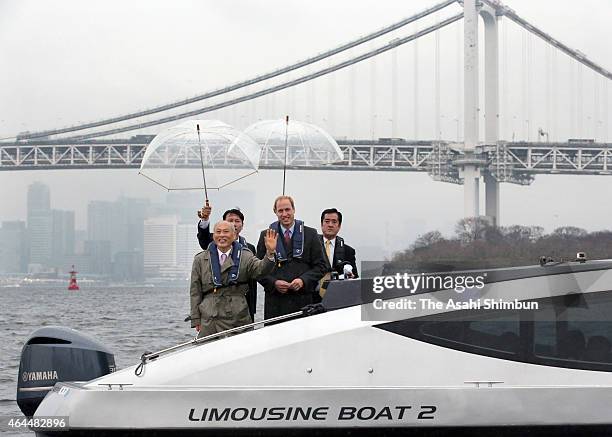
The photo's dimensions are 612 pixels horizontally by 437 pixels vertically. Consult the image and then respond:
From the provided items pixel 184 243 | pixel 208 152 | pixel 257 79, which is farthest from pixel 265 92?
pixel 208 152

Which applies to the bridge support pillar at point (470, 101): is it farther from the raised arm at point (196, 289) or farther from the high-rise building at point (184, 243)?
the raised arm at point (196, 289)

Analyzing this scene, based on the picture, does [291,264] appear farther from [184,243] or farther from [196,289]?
[184,243]

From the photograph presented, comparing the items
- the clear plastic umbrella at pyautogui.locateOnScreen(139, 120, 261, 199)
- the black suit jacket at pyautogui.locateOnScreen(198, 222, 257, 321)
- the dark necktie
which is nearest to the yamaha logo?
the black suit jacket at pyautogui.locateOnScreen(198, 222, 257, 321)

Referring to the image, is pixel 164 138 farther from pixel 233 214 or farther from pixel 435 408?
pixel 435 408

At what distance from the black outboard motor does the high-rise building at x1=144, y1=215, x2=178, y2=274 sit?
262 ft

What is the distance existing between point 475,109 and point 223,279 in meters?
60.5

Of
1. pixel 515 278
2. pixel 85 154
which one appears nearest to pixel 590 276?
pixel 515 278

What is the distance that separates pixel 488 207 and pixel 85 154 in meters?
22.0

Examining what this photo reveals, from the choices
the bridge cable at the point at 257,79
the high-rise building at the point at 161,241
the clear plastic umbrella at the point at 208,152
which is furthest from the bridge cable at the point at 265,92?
the clear plastic umbrella at the point at 208,152

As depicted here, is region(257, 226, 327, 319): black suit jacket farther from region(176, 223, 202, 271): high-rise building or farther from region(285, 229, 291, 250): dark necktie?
region(176, 223, 202, 271): high-rise building

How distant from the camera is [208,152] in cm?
1141

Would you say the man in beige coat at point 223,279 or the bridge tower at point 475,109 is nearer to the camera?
the man in beige coat at point 223,279

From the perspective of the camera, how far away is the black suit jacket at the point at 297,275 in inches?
261

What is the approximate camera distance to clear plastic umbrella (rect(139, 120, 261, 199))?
1090 cm
